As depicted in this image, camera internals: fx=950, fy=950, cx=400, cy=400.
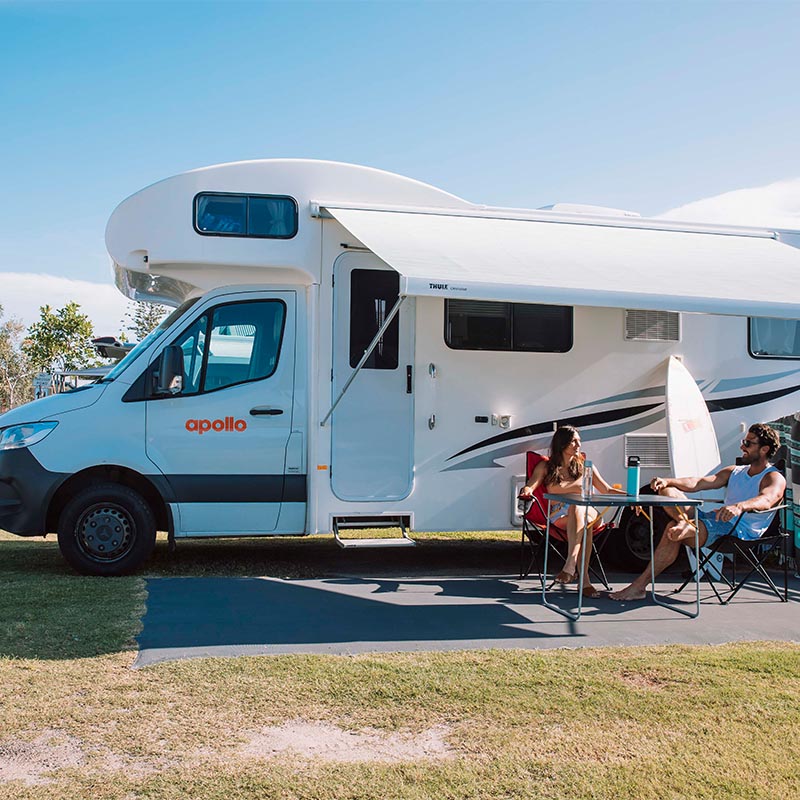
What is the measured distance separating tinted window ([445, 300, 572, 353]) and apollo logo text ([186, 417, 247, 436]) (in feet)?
5.64

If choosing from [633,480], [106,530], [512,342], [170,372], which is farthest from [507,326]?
[106,530]

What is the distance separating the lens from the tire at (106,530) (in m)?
6.81

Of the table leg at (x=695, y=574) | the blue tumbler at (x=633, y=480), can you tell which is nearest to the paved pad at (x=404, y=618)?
the table leg at (x=695, y=574)

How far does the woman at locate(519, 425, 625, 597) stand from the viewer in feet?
21.5

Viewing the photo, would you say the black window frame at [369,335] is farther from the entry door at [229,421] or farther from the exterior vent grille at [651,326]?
the exterior vent grille at [651,326]

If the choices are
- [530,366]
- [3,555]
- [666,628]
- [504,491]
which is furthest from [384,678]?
[3,555]

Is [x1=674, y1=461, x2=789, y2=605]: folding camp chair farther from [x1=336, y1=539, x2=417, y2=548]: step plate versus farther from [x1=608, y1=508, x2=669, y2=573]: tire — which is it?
[x1=336, y1=539, x2=417, y2=548]: step plate

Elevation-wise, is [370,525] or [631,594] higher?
[370,525]

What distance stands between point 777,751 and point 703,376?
181 inches

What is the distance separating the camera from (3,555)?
8.08 m

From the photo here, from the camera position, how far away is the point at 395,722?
Answer: 155 inches

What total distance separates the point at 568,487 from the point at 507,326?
1434 mm

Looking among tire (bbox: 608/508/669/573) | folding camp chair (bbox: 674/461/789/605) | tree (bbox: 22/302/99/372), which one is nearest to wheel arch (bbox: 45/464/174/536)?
tire (bbox: 608/508/669/573)

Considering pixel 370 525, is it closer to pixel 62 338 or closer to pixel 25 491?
pixel 25 491
